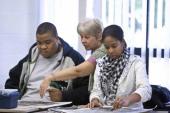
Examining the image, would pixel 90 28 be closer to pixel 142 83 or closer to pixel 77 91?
pixel 77 91

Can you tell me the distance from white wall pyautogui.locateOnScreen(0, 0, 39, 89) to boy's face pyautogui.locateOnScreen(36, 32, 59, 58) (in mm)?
1108

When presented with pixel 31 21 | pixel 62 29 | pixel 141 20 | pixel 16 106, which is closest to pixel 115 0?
pixel 141 20

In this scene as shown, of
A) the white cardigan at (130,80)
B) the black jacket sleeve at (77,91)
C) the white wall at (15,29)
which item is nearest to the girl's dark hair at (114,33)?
the white cardigan at (130,80)

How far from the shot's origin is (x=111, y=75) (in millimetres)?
2115

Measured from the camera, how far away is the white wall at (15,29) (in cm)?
353

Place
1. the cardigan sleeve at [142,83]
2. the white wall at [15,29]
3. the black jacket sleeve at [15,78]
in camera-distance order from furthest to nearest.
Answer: the white wall at [15,29] < the black jacket sleeve at [15,78] < the cardigan sleeve at [142,83]

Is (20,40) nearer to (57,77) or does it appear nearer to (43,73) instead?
(43,73)

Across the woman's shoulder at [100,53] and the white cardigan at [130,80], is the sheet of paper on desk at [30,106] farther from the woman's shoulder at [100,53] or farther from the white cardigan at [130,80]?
the woman's shoulder at [100,53]

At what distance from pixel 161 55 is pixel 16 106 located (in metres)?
1.78

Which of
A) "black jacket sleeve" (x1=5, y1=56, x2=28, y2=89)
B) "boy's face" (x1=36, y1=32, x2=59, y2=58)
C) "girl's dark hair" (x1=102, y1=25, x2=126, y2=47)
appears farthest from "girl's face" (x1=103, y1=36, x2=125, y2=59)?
"black jacket sleeve" (x1=5, y1=56, x2=28, y2=89)

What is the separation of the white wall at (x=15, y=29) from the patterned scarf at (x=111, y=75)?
1.64m

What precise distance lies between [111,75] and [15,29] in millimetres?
1723

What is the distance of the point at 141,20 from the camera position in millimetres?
3357

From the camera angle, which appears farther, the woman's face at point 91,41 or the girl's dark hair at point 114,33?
the woman's face at point 91,41
